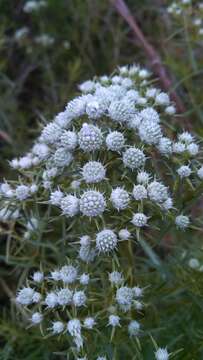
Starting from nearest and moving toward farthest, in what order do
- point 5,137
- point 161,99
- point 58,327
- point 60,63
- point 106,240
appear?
point 106,240, point 58,327, point 161,99, point 5,137, point 60,63

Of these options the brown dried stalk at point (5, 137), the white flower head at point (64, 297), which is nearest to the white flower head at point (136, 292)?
the white flower head at point (64, 297)

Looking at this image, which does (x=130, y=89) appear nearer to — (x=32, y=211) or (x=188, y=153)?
(x=188, y=153)

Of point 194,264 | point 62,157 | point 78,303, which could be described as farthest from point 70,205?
point 194,264

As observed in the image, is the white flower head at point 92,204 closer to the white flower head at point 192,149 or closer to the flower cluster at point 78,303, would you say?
the flower cluster at point 78,303

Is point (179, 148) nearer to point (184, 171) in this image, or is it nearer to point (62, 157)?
point (184, 171)

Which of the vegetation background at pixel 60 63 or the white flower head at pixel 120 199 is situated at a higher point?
the vegetation background at pixel 60 63

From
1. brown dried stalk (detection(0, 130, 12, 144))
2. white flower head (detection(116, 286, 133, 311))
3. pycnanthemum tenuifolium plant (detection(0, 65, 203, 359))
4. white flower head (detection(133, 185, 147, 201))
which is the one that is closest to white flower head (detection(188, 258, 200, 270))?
pycnanthemum tenuifolium plant (detection(0, 65, 203, 359))
